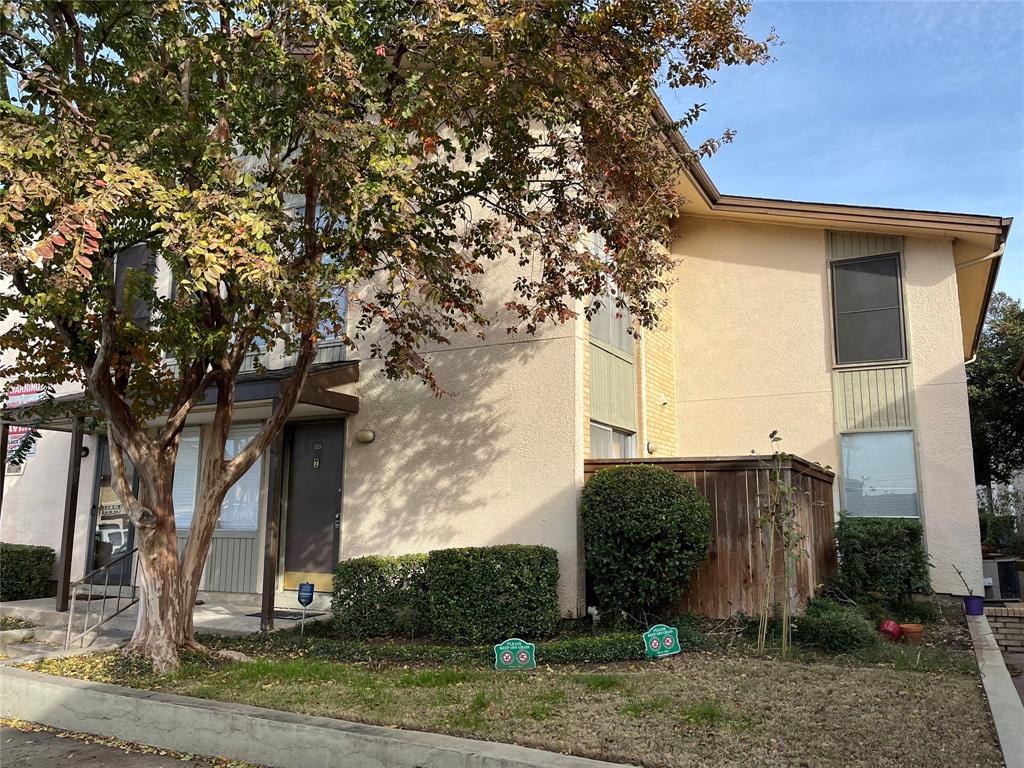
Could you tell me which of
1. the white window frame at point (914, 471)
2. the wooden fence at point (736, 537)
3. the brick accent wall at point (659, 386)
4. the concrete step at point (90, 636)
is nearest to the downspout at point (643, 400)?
the brick accent wall at point (659, 386)

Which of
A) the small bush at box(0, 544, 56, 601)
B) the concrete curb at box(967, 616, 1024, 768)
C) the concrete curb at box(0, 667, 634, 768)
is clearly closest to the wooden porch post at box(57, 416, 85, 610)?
the small bush at box(0, 544, 56, 601)

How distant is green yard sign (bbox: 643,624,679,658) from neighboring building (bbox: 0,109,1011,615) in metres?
1.61

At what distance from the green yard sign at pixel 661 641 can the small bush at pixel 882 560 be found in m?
3.49

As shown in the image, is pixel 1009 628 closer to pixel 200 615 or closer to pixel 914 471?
pixel 914 471

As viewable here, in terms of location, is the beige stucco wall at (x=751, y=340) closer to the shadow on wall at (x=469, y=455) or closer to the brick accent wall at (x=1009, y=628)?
the brick accent wall at (x=1009, y=628)

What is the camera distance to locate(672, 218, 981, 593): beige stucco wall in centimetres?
Answer: 1084

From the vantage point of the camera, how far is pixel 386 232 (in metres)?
7.21

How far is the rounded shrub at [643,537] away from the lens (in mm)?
8156

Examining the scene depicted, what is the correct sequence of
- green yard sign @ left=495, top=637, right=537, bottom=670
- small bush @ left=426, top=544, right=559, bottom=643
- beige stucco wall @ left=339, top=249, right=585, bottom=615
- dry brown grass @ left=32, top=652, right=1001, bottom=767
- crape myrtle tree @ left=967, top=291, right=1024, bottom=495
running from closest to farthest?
dry brown grass @ left=32, top=652, right=1001, bottom=767
green yard sign @ left=495, top=637, right=537, bottom=670
small bush @ left=426, top=544, right=559, bottom=643
beige stucco wall @ left=339, top=249, right=585, bottom=615
crape myrtle tree @ left=967, top=291, right=1024, bottom=495

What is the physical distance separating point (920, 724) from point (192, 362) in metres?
6.86

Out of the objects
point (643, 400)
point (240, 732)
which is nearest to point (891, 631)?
point (643, 400)

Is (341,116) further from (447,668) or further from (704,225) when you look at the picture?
(704,225)

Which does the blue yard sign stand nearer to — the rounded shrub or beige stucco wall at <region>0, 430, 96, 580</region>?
the rounded shrub

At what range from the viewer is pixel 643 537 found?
8227 mm
